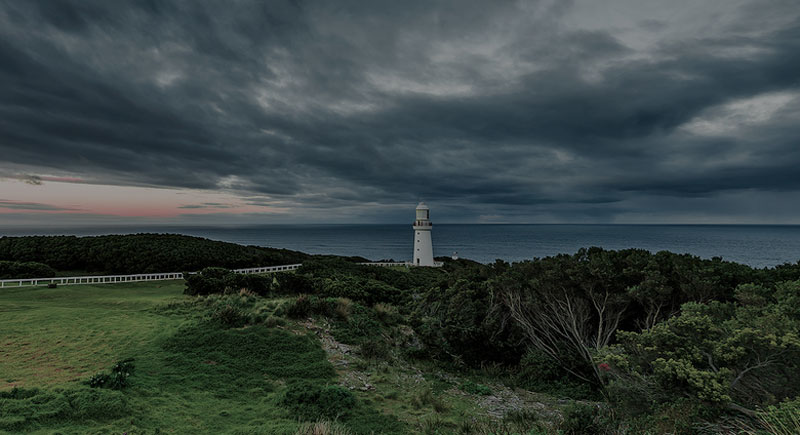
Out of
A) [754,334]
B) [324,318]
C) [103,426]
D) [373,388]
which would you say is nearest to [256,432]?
[103,426]

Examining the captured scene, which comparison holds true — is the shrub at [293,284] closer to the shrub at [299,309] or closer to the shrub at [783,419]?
the shrub at [299,309]

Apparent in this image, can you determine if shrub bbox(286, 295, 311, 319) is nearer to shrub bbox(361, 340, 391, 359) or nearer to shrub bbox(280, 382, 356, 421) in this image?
shrub bbox(361, 340, 391, 359)

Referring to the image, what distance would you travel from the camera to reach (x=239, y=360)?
10297mm

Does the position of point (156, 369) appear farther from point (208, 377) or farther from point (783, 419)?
point (783, 419)

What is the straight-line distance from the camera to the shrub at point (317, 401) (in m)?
7.69

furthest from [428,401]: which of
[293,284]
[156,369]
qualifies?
[293,284]

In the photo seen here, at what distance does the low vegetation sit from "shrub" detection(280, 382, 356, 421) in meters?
0.04

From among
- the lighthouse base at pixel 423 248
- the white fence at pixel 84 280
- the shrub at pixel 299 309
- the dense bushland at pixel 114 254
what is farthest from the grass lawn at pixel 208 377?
the lighthouse base at pixel 423 248

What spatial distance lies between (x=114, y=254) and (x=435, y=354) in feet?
86.5

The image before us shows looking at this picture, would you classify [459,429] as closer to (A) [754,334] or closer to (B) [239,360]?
(A) [754,334]

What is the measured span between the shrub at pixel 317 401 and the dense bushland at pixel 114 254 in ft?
77.0

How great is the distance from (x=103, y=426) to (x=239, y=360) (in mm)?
4395

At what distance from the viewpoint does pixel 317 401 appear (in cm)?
821

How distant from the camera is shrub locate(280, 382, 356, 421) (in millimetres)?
7688
